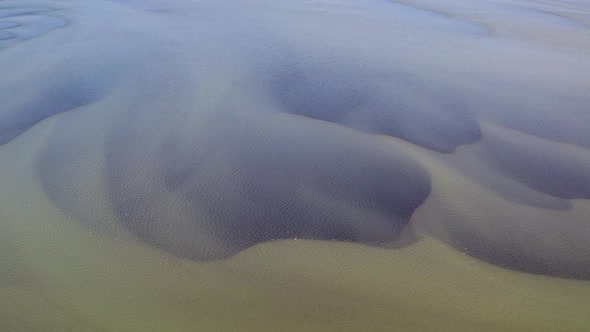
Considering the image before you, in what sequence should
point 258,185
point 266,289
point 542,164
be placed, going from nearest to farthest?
point 266,289, point 258,185, point 542,164

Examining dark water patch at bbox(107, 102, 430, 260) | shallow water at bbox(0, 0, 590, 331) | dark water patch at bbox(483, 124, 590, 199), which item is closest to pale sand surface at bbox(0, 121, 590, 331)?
shallow water at bbox(0, 0, 590, 331)

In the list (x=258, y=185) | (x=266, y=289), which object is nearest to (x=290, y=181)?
(x=258, y=185)

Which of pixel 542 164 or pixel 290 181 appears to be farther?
pixel 542 164

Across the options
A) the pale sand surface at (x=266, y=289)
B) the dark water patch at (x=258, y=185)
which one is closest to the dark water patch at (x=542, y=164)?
the dark water patch at (x=258, y=185)

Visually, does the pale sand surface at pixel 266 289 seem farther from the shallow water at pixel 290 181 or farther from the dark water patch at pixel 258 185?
the dark water patch at pixel 258 185

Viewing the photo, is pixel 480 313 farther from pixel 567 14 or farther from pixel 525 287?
pixel 567 14

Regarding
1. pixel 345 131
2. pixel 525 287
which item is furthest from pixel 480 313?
pixel 345 131

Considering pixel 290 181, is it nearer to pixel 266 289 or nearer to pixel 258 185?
pixel 258 185

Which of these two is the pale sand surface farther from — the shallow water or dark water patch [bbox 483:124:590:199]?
dark water patch [bbox 483:124:590:199]
